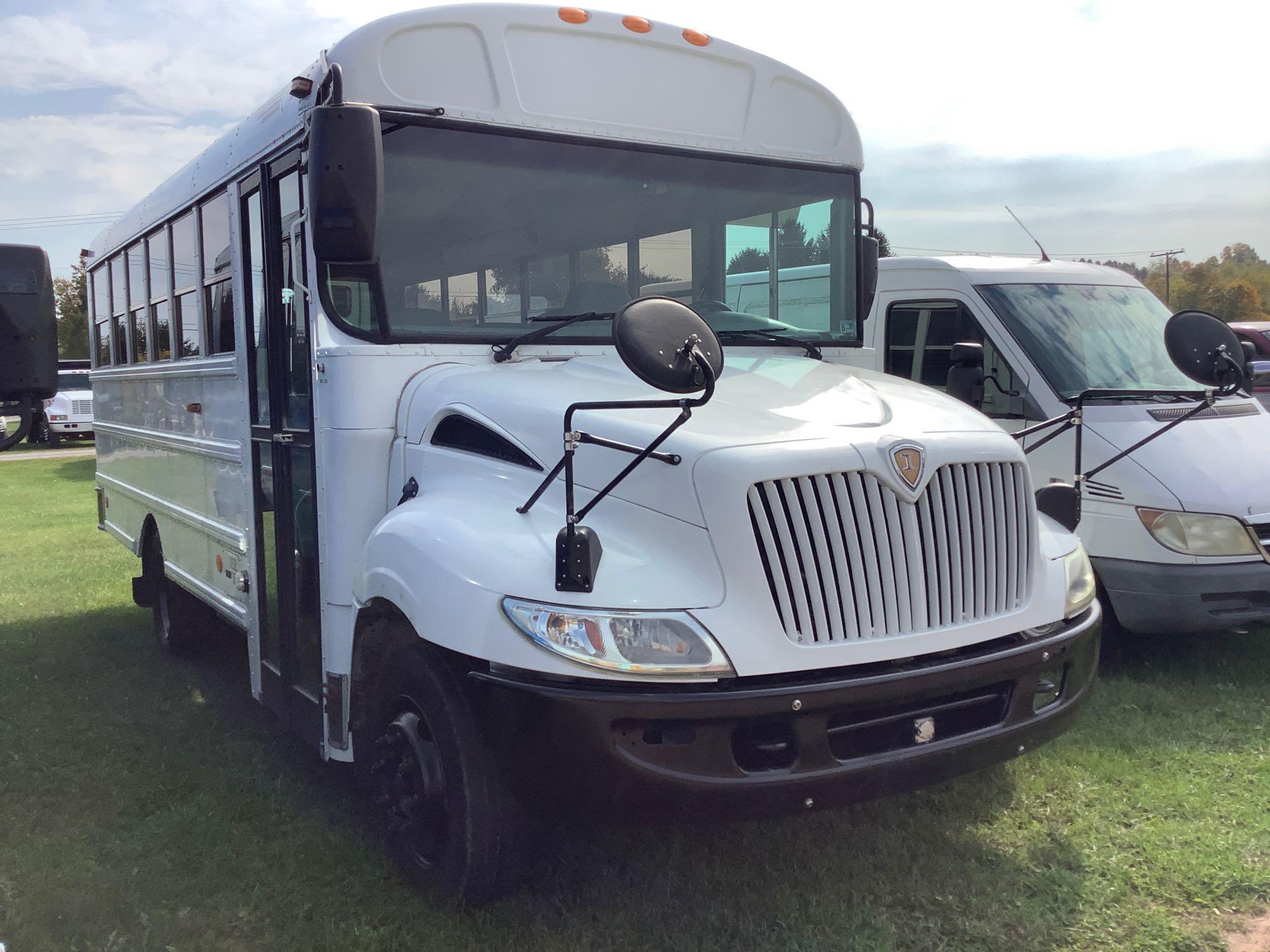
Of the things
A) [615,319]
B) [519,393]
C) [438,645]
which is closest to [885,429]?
[615,319]

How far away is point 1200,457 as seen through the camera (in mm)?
5207

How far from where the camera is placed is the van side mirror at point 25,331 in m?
2.72

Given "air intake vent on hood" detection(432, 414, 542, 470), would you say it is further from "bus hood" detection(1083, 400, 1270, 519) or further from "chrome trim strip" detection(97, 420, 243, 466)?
"bus hood" detection(1083, 400, 1270, 519)

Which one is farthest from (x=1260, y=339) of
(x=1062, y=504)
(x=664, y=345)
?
(x=664, y=345)

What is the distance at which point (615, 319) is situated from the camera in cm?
264

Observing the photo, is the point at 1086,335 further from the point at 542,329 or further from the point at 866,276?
the point at 542,329

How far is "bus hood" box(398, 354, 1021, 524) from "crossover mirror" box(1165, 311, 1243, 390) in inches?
46.1

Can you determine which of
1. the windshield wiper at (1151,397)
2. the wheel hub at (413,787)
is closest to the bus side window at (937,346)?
the windshield wiper at (1151,397)

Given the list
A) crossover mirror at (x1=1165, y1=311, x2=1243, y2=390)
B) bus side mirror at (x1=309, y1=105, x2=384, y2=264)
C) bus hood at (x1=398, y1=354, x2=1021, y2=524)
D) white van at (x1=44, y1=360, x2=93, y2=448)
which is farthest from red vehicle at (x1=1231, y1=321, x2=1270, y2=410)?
white van at (x1=44, y1=360, x2=93, y2=448)

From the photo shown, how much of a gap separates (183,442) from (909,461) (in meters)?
3.87

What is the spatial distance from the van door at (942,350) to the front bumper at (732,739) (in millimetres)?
3498

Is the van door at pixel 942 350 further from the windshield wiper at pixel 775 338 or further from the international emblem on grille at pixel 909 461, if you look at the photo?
the international emblem on grille at pixel 909 461

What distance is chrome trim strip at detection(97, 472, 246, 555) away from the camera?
15.0ft

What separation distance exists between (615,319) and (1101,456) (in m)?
3.59
